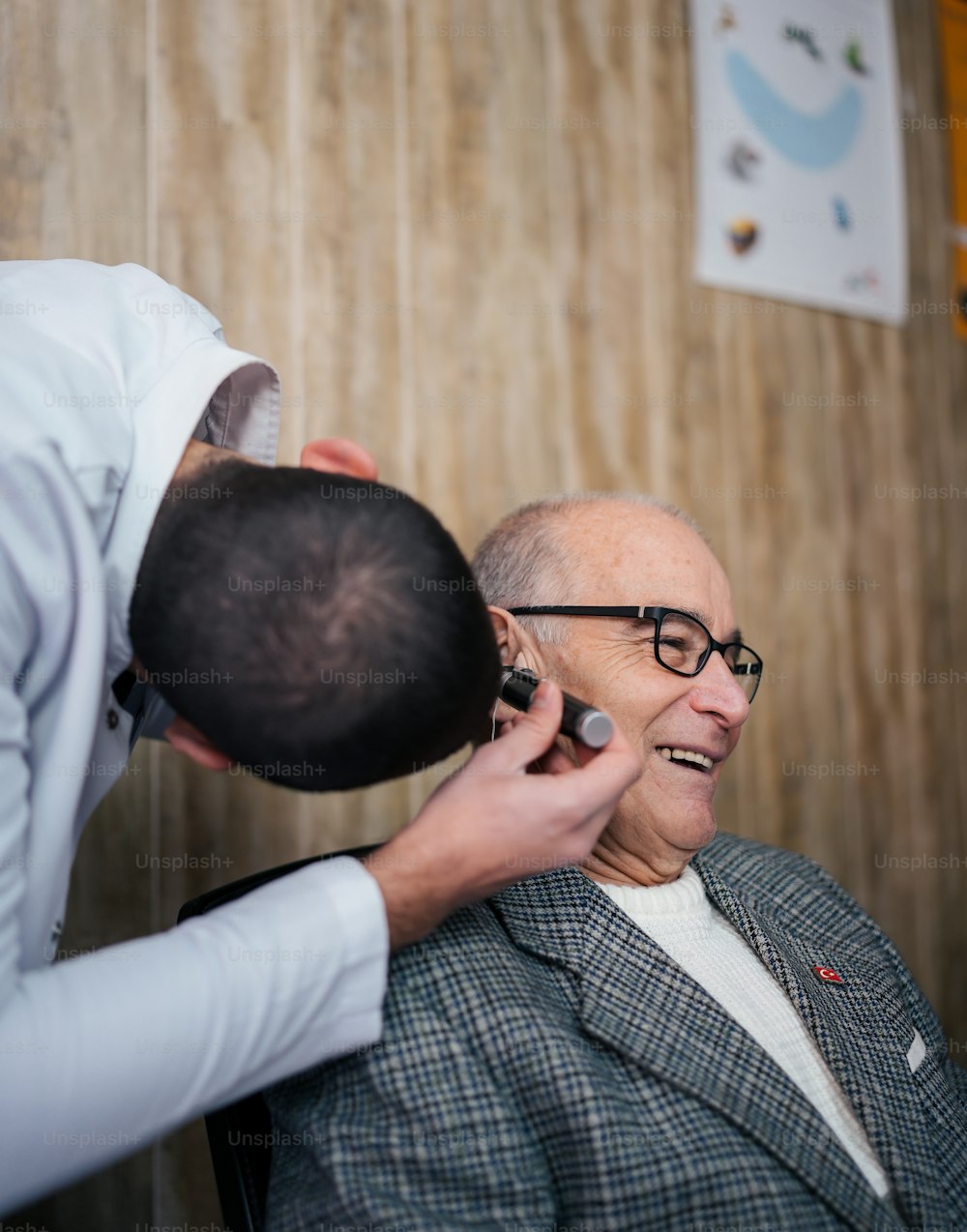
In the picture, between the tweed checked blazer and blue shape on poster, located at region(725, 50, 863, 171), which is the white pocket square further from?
blue shape on poster, located at region(725, 50, 863, 171)

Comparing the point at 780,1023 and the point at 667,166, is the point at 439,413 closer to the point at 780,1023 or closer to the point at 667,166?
the point at 667,166

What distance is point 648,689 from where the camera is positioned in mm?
1499

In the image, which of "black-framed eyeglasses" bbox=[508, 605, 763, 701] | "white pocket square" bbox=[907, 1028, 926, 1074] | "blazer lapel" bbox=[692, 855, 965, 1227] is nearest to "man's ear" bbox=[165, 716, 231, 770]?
"black-framed eyeglasses" bbox=[508, 605, 763, 701]

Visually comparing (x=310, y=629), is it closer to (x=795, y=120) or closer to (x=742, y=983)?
(x=742, y=983)

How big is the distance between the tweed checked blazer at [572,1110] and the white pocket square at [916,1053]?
110mm

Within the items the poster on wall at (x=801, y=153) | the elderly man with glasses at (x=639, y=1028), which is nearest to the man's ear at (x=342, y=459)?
Result: the elderly man with glasses at (x=639, y=1028)

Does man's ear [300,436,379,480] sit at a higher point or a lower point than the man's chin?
higher

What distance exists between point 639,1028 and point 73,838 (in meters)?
0.66

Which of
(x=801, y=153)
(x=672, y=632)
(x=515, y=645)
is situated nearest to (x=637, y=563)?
(x=672, y=632)

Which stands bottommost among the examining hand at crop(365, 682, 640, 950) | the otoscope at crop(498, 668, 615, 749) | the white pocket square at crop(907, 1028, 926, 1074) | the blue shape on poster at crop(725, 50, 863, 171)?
the white pocket square at crop(907, 1028, 926, 1074)

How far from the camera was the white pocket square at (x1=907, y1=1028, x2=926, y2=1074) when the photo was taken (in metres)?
1.50

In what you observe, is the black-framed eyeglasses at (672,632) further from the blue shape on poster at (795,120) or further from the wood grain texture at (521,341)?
the blue shape on poster at (795,120)

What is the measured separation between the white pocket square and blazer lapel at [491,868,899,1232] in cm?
27

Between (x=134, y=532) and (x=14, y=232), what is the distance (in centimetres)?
96
